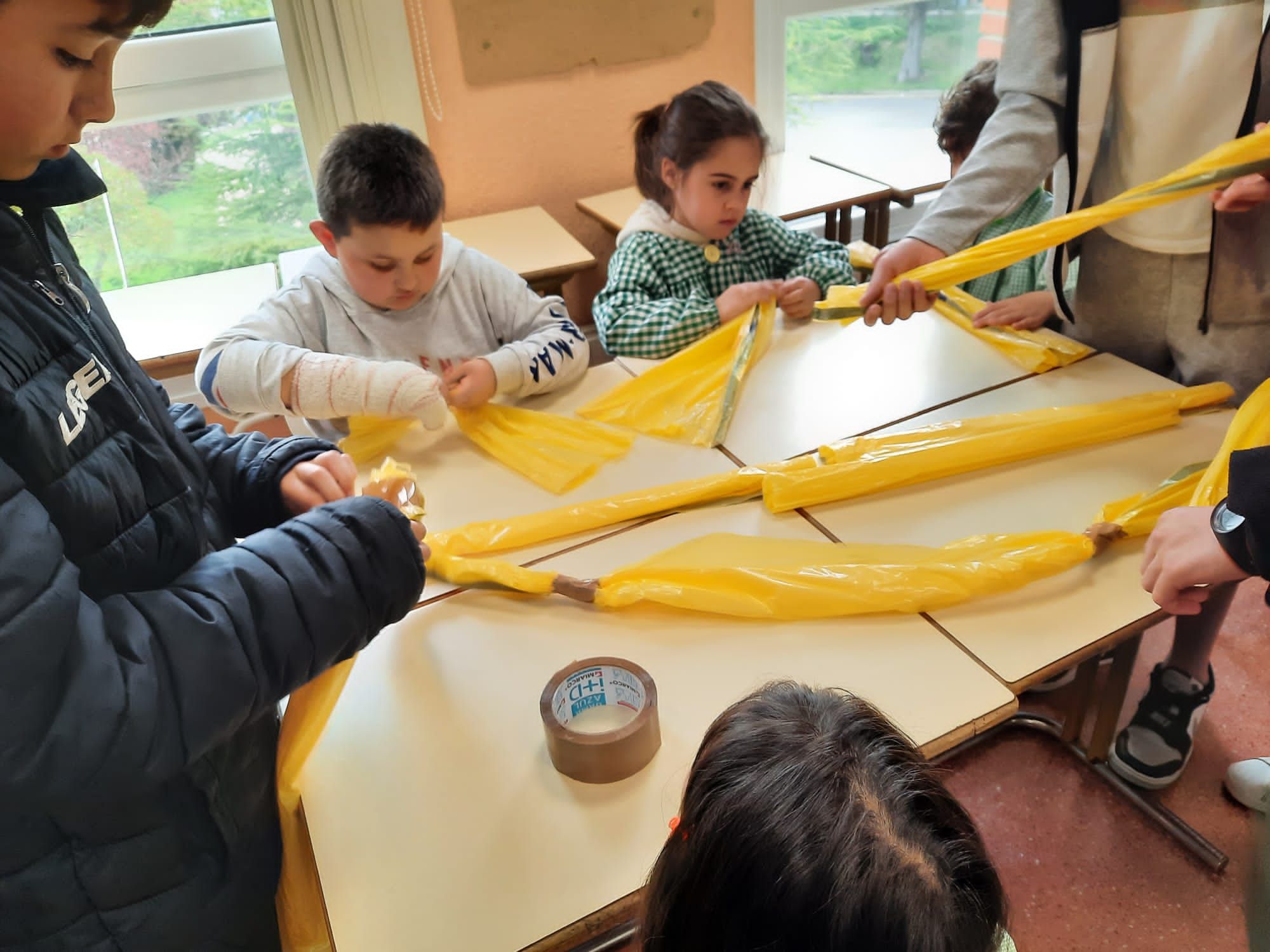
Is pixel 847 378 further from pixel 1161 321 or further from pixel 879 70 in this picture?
pixel 879 70

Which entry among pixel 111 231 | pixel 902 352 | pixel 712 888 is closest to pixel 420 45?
pixel 111 231

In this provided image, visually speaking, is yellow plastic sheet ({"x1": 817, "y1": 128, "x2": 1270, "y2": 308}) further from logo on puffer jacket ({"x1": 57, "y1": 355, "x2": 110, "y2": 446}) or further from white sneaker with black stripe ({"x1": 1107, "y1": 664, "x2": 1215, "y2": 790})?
logo on puffer jacket ({"x1": 57, "y1": 355, "x2": 110, "y2": 446})

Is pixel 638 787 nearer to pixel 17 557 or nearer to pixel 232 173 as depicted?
pixel 17 557

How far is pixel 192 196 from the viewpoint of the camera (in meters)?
2.97

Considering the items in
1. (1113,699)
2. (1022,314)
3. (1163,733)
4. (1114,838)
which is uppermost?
(1022,314)

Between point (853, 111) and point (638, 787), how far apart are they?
367 centimetres

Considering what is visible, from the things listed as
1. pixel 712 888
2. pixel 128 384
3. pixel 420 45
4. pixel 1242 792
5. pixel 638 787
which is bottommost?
pixel 1242 792

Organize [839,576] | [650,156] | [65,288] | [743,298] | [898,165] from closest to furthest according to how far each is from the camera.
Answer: [65,288] → [839,576] → [743,298] → [650,156] → [898,165]

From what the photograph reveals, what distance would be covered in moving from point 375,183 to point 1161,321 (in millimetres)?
1433

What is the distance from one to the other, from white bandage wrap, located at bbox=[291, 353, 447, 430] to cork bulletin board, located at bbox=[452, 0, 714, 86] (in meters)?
1.80

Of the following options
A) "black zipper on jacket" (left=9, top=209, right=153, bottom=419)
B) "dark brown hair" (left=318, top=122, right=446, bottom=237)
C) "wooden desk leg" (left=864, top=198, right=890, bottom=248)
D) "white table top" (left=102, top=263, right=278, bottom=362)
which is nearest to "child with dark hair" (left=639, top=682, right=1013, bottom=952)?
"black zipper on jacket" (left=9, top=209, right=153, bottom=419)

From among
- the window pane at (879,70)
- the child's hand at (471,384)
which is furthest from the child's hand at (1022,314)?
the window pane at (879,70)

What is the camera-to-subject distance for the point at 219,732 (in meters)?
0.74

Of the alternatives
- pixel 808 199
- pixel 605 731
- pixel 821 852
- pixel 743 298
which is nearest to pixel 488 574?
pixel 605 731
